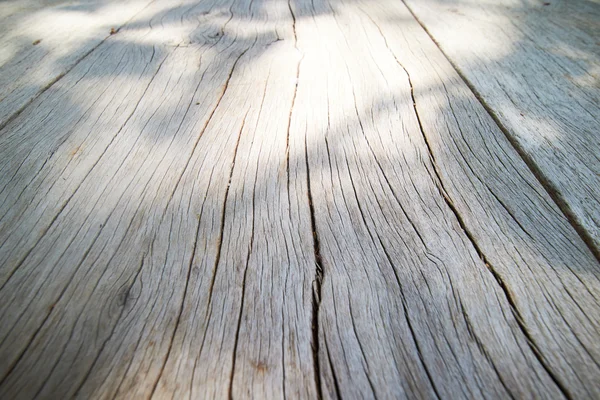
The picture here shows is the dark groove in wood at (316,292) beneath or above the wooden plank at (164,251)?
beneath

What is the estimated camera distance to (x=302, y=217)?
116 cm

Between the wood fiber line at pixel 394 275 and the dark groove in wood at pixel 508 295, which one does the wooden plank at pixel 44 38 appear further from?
the dark groove in wood at pixel 508 295

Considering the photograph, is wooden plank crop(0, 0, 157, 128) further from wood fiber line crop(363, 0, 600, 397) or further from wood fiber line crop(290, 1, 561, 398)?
wood fiber line crop(363, 0, 600, 397)

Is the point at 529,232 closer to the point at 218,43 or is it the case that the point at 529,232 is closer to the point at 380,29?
the point at 380,29

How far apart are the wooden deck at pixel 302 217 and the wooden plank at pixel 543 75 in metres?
0.01

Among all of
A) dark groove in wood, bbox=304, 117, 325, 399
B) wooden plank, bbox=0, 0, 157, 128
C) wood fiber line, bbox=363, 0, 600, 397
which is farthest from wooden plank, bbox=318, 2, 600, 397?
wooden plank, bbox=0, 0, 157, 128

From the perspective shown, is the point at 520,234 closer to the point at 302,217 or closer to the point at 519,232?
the point at 519,232

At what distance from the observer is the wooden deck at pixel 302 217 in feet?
2.72

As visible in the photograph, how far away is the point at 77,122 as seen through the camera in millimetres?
1540

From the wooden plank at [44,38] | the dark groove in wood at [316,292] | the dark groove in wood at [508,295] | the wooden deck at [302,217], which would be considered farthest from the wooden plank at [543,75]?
the wooden plank at [44,38]

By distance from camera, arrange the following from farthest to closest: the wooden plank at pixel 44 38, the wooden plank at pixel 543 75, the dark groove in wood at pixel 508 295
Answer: the wooden plank at pixel 44 38, the wooden plank at pixel 543 75, the dark groove in wood at pixel 508 295

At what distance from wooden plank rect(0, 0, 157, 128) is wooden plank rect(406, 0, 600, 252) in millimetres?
1908

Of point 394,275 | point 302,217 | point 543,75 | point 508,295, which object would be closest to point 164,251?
point 302,217

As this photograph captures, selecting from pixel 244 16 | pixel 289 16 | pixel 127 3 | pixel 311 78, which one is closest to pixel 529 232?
pixel 311 78
